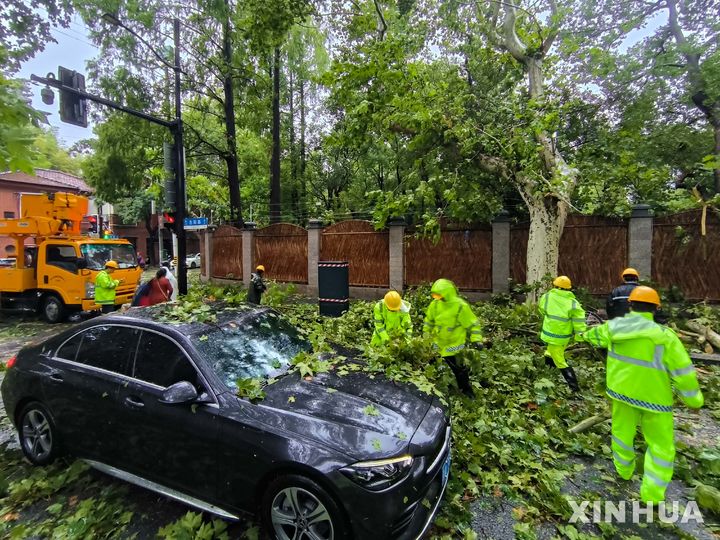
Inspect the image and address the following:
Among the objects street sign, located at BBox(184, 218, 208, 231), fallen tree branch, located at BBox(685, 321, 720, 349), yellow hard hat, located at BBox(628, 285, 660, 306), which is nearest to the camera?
yellow hard hat, located at BBox(628, 285, 660, 306)

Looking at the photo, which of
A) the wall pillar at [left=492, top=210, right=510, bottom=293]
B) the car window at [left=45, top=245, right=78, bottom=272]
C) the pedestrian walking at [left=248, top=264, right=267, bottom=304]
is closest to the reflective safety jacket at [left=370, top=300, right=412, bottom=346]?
the pedestrian walking at [left=248, top=264, right=267, bottom=304]

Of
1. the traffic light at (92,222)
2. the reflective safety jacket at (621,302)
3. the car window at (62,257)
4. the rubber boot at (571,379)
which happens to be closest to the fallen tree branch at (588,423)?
the rubber boot at (571,379)

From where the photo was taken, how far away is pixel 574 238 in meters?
10.4

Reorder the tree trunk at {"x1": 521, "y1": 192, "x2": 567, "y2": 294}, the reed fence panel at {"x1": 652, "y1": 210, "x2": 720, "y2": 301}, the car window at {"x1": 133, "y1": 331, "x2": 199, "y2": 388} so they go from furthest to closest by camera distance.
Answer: the tree trunk at {"x1": 521, "y1": 192, "x2": 567, "y2": 294}
the reed fence panel at {"x1": 652, "y1": 210, "x2": 720, "y2": 301}
the car window at {"x1": 133, "y1": 331, "x2": 199, "y2": 388}

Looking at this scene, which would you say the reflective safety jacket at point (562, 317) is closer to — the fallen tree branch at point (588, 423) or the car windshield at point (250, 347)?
the fallen tree branch at point (588, 423)

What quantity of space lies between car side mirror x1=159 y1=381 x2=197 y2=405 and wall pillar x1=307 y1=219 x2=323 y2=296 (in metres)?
11.2

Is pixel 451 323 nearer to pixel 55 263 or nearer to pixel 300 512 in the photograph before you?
pixel 300 512

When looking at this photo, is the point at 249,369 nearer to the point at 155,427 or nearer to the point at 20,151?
the point at 155,427

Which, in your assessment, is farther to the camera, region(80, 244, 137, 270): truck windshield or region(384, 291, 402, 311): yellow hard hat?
region(80, 244, 137, 270): truck windshield

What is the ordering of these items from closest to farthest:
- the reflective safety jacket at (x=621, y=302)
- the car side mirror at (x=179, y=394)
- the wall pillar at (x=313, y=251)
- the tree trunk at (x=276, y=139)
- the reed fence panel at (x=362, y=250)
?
the car side mirror at (x=179, y=394), the reflective safety jacket at (x=621, y=302), the reed fence panel at (x=362, y=250), the wall pillar at (x=313, y=251), the tree trunk at (x=276, y=139)

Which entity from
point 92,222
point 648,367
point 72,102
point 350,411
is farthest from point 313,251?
point 648,367

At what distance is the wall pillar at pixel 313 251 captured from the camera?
555 inches

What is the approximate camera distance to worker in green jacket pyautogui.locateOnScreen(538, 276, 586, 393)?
503cm

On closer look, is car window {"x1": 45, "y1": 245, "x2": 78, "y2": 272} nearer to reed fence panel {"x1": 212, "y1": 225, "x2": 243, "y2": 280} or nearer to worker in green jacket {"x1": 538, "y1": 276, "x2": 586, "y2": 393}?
reed fence panel {"x1": 212, "y1": 225, "x2": 243, "y2": 280}
